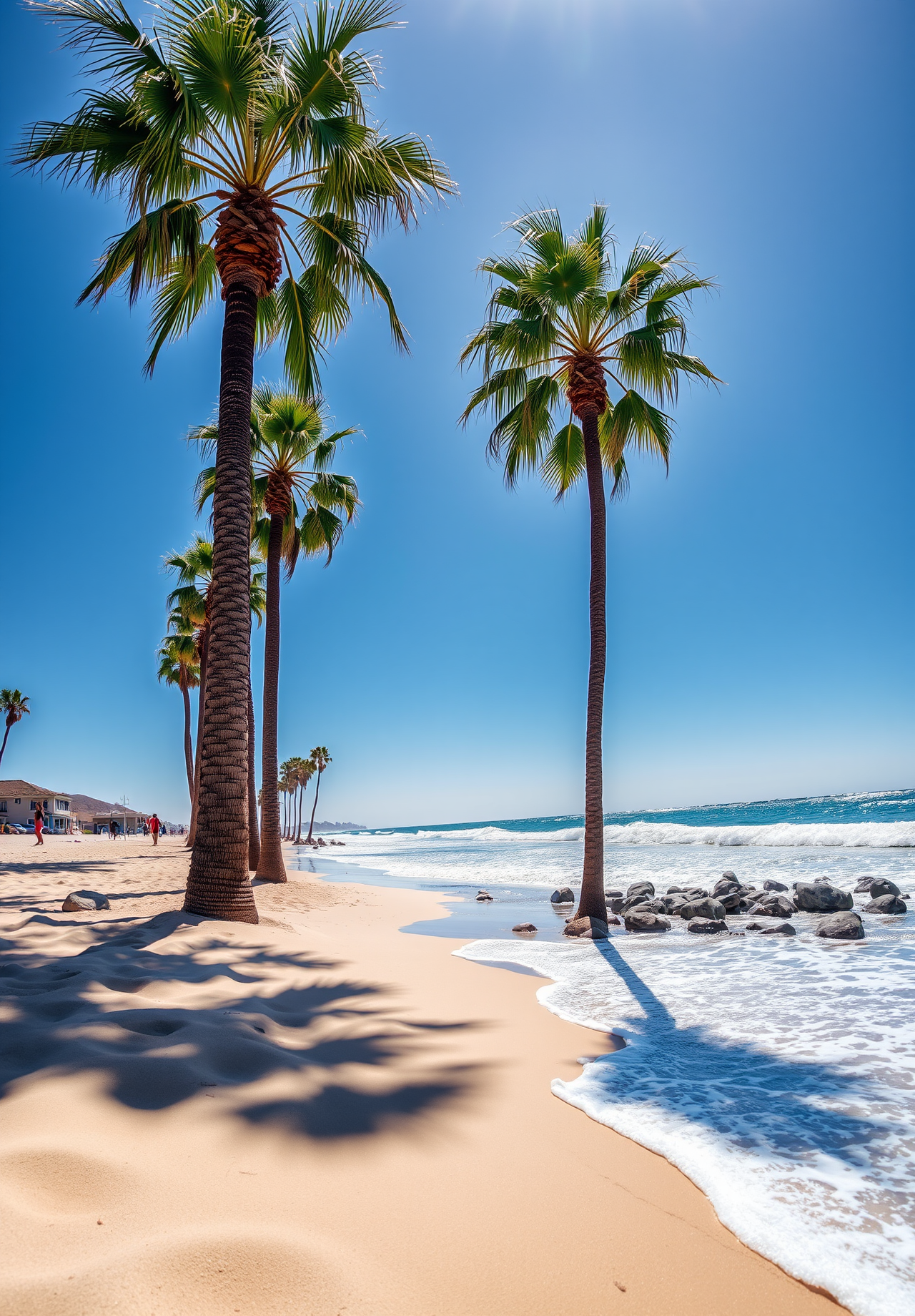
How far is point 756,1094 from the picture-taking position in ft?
11.5

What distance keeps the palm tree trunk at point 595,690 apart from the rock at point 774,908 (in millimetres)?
3051

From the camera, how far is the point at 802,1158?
9.16 feet

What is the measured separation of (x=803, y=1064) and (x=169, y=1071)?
3.65 metres

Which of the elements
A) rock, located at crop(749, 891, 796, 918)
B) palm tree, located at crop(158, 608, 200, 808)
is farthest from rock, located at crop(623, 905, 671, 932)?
palm tree, located at crop(158, 608, 200, 808)

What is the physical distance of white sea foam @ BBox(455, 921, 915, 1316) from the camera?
2.27 metres

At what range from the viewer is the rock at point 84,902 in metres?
7.86

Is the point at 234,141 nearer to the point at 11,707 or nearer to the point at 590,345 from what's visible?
the point at 590,345

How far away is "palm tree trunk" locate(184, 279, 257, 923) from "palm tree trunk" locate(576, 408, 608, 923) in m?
5.25

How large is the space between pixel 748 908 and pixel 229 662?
415 inches

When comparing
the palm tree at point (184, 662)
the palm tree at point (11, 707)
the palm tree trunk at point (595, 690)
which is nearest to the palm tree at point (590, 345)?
the palm tree trunk at point (595, 690)

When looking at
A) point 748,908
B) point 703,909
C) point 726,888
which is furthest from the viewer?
point 726,888

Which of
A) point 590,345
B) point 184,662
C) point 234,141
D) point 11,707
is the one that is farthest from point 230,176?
point 11,707

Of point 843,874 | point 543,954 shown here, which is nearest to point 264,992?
point 543,954

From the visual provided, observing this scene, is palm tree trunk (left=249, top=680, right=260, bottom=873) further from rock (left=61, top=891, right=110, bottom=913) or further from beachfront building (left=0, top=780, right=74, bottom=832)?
beachfront building (left=0, top=780, right=74, bottom=832)
